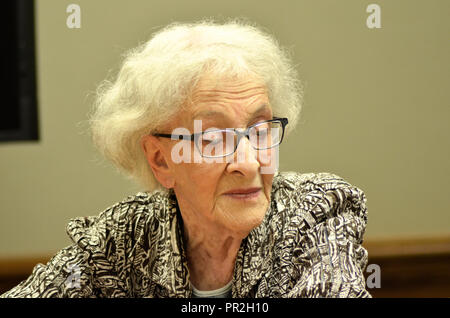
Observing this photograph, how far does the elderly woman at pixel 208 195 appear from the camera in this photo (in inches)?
53.3

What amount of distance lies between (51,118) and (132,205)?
0.45 meters

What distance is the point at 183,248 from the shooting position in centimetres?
155

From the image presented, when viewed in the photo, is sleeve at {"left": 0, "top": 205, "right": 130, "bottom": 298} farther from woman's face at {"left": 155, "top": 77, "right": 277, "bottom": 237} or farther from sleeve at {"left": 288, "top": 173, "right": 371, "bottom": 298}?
sleeve at {"left": 288, "top": 173, "right": 371, "bottom": 298}

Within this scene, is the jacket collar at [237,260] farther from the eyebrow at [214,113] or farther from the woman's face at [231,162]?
the eyebrow at [214,113]

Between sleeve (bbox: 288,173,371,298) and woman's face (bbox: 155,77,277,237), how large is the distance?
0.13 m

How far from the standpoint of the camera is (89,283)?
1.51m

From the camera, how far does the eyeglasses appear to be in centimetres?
134

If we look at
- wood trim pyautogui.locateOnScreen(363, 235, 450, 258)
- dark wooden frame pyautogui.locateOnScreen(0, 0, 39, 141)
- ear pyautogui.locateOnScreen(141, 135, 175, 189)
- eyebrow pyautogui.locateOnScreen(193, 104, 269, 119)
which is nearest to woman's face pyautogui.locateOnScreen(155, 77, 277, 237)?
eyebrow pyautogui.locateOnScreen(193, 104, 269, 119)

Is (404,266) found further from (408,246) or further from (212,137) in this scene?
(212,137)

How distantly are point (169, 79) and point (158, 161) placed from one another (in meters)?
0.24

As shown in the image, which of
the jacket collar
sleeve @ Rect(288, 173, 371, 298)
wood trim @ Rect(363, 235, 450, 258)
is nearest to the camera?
sleeve @ Rect(288, 173, 371, 298)

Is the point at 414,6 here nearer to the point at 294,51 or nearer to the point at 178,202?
the point at 294,51
